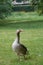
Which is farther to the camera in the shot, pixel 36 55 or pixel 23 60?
pixel 36 55

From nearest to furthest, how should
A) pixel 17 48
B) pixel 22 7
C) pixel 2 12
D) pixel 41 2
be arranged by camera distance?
pixel 17 48 < pixel 2 12 < pixel 41 2 < pixel 22 7

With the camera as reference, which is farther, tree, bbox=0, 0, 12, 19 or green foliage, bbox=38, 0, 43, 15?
green foliage, bbox=38, 0, 43, 15

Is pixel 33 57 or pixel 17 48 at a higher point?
pixel 17 48

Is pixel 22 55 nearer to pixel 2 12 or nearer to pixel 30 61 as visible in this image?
pixel 30 61

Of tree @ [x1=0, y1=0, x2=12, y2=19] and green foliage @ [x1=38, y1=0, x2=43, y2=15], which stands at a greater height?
tree @ [x1=0, y1=0, x2=12, y2=19]

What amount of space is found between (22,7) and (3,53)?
174 feet

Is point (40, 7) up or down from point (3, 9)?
down

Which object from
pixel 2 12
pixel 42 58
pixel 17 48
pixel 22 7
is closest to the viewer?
pixel 17 48

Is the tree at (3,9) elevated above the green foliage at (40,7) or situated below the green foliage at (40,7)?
above

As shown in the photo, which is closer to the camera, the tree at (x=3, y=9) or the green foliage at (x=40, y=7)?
the tree at (x=3, y=9)

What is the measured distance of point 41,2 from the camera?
118ft

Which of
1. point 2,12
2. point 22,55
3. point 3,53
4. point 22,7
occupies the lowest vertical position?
point 22,7

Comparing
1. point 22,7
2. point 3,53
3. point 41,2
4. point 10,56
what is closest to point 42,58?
point 10,56

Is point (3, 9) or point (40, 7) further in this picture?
point (40, 7)
